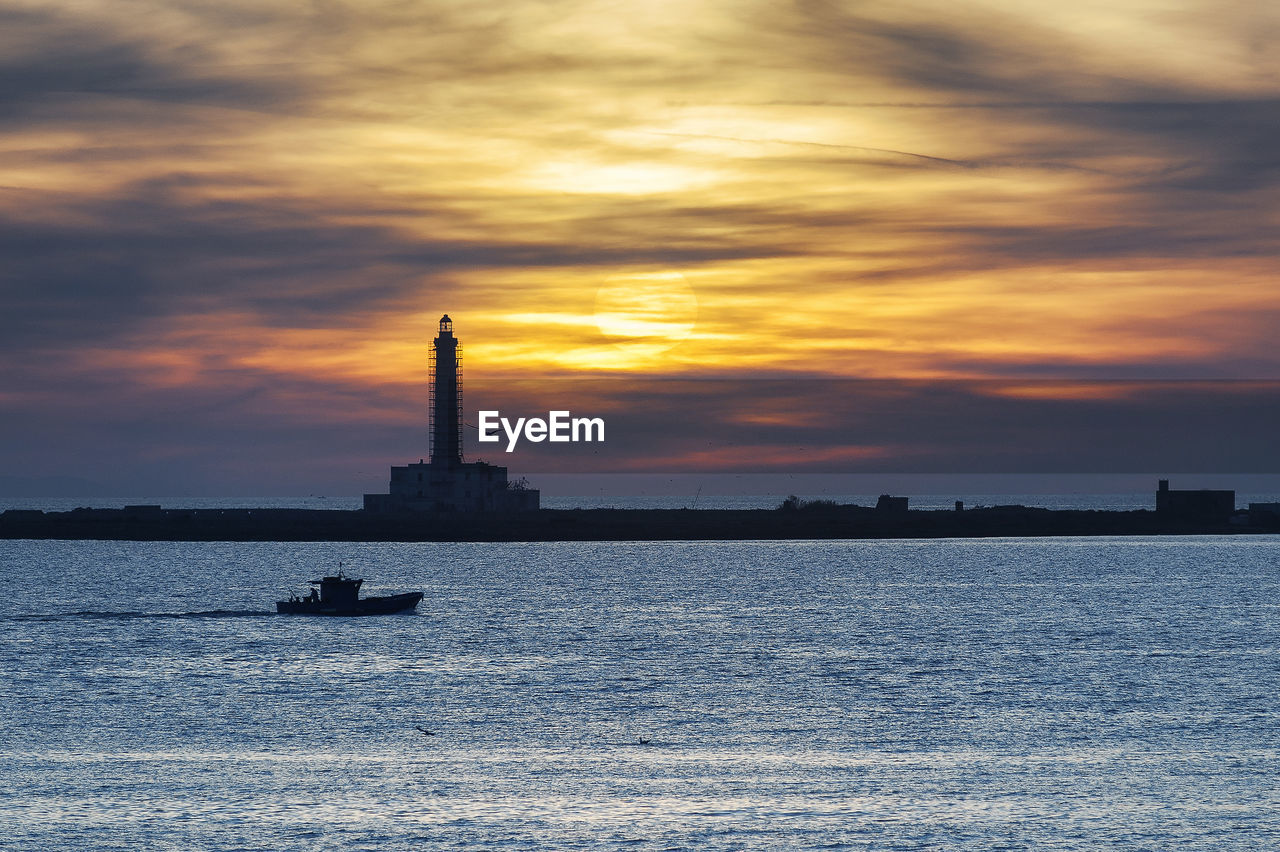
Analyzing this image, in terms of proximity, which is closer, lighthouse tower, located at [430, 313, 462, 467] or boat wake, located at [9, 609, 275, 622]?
boat wake, located at [9, 609, 275, 622]

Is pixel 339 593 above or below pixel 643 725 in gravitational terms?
Answer: above

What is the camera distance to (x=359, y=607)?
99.8m

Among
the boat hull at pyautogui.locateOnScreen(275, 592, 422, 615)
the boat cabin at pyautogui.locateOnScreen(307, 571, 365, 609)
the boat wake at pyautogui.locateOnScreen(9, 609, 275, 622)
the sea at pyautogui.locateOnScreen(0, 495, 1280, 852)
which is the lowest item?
the sea at pyautogui.locateOnScreen(0, 495, 1280, 852)

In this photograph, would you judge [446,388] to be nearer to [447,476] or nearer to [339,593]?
[447,476]

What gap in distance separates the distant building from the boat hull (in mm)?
72828

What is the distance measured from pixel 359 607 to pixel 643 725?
1916 inches

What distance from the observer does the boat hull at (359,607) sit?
99688 millimetres

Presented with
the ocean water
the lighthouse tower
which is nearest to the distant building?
the lighthouse tower

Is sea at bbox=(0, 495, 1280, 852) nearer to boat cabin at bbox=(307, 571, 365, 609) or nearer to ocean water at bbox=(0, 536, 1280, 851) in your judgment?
ocean water at bbox=(0, 536, 1280, 851)

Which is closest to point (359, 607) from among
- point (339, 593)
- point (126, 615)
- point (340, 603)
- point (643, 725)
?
point (340, 603)

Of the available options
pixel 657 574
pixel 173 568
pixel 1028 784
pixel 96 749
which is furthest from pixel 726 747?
pixel 173 568

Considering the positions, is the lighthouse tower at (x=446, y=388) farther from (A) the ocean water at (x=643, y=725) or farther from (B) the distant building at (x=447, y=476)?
(A) the ocean water at (x=643, y=725)

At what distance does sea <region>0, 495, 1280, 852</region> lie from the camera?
131ft

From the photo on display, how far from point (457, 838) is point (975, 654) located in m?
49.5
